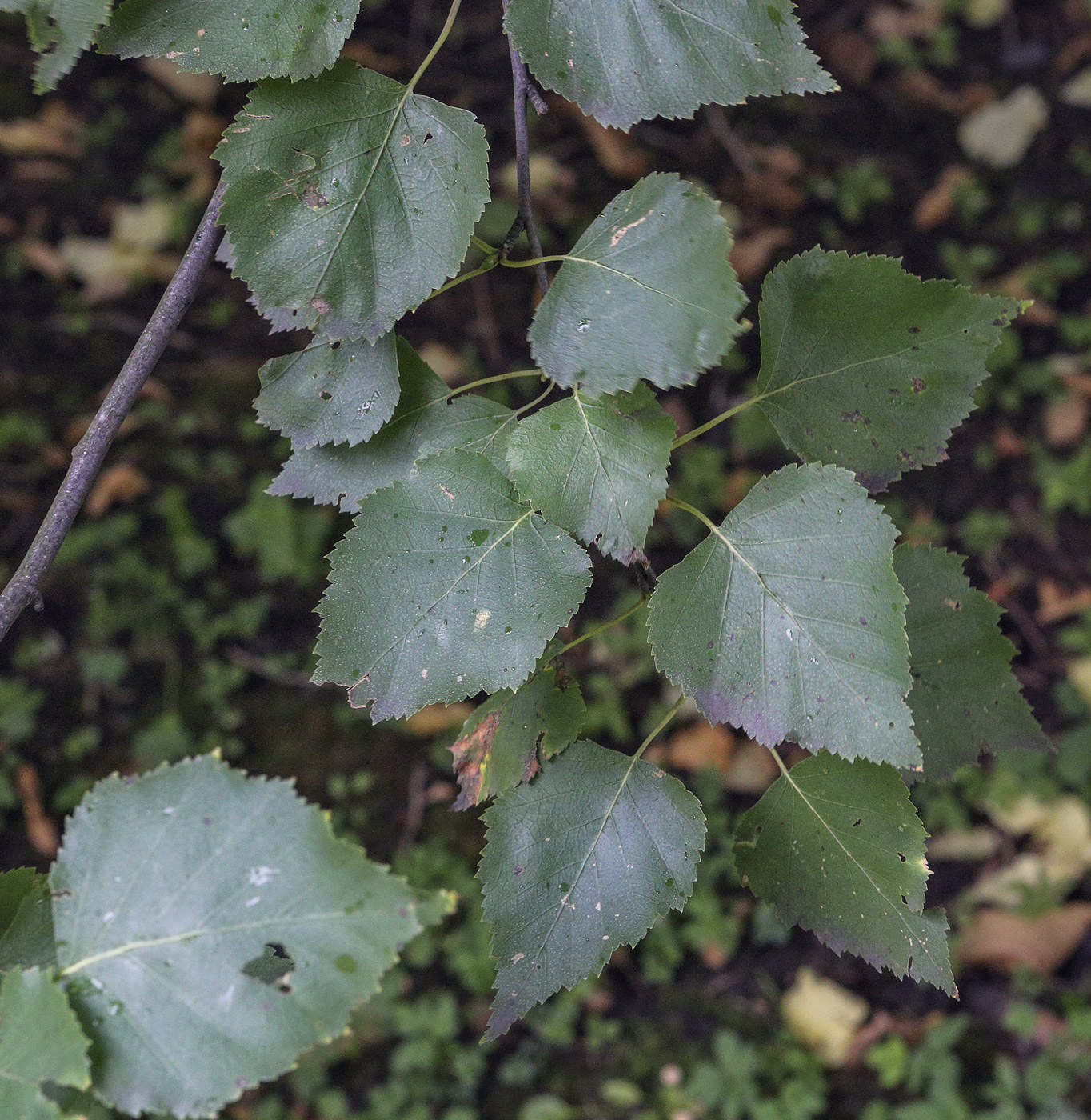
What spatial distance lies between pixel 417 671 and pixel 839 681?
0.34 metres

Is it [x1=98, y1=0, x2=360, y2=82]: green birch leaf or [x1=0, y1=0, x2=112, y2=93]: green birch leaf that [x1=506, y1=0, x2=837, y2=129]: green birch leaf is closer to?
[x1=98, y1=0, x2=360, y2=82]: green birch leaf

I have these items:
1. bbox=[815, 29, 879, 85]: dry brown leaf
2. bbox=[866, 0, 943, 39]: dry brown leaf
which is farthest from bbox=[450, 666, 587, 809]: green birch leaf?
→ bbox=[866, 0, 943, 39]: dry brown leaf

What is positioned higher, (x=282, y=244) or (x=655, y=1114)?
(x=282, y=244)

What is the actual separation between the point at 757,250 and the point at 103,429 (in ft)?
6.77

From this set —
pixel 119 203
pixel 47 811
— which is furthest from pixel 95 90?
pixel 47 811

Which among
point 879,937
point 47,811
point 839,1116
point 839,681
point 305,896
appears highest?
point 305,896

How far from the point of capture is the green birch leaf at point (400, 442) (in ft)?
2.83

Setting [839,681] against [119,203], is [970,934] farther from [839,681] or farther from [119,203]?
[119,203]

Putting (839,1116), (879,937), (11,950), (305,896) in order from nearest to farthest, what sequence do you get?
(305,896) < (11,950) < (879,937) < (839,1116)

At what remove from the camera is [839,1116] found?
86.8 inches

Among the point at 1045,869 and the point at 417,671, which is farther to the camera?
the point at 1045,869

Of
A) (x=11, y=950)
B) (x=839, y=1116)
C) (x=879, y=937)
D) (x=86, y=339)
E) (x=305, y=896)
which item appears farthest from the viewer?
(x=86, y=339)

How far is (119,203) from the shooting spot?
2.43 meters

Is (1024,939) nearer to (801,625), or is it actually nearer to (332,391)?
(801,625)
